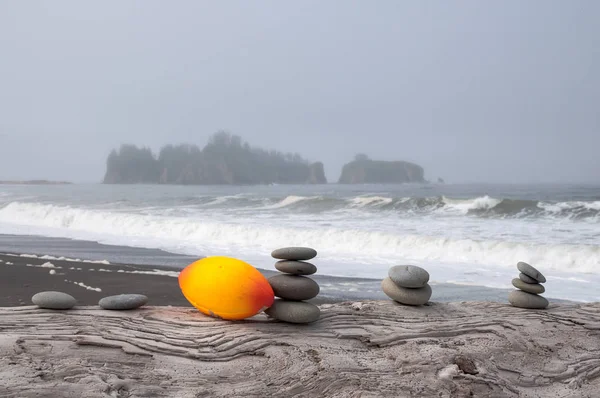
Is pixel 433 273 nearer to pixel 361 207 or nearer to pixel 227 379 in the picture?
pixel 227 379

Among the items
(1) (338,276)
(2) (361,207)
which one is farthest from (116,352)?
(2) (361,207)

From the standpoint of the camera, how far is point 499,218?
60.3 feet

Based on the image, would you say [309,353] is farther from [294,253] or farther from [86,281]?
[86,281]

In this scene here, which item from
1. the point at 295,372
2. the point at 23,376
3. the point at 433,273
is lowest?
the point at 433,273

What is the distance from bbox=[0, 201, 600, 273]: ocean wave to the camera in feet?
34.1

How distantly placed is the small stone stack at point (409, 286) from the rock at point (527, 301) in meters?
0.80

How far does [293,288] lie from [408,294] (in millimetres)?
971

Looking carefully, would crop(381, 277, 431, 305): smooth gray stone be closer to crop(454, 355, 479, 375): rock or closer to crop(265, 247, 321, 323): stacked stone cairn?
crop(265, 247, 321, 323): stacked stone cairn

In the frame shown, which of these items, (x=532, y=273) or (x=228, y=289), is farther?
(x=532, y=273)

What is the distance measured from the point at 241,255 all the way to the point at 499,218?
11264 millimetres

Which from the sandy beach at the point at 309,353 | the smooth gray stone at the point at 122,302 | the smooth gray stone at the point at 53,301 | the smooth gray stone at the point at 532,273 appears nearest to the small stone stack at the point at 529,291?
the smooth gray stone at the point at 532,273

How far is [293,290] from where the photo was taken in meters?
3.54

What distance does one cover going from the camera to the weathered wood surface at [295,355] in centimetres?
245

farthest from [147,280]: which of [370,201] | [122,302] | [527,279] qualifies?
[370,201]
